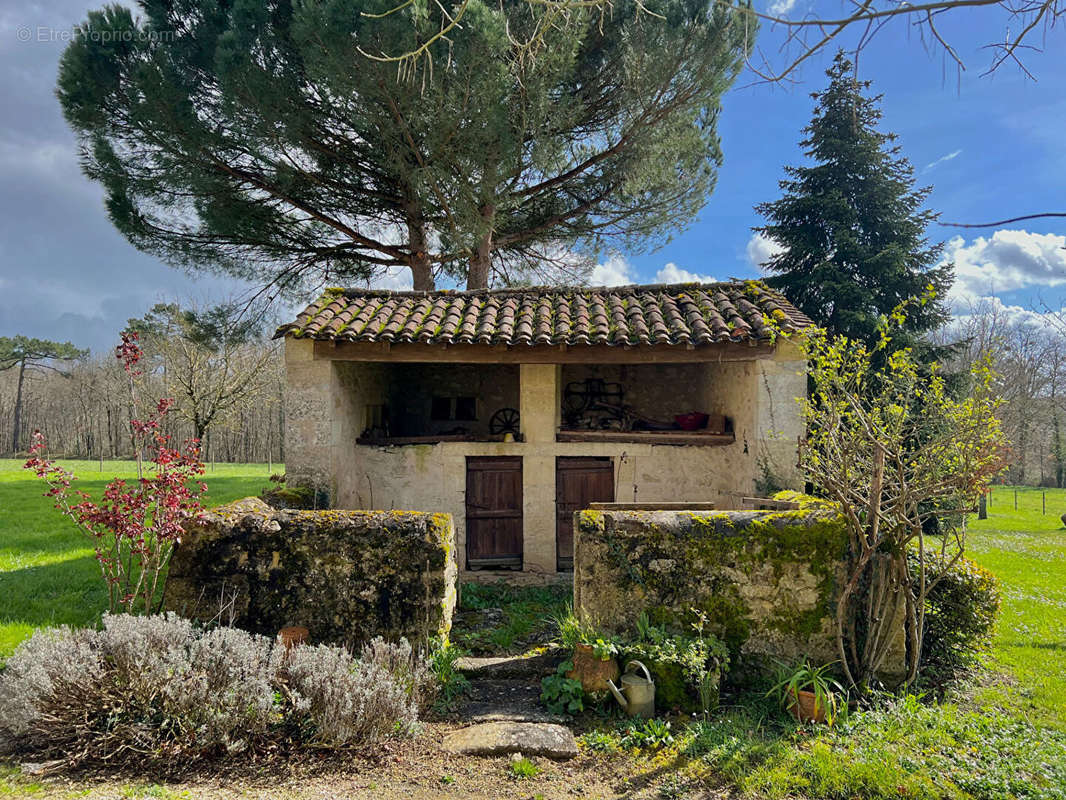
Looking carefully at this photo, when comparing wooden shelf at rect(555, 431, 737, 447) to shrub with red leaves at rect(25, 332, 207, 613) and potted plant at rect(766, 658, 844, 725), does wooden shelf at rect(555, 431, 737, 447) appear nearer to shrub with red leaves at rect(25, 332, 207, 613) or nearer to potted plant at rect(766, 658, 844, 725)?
potted plant at rect(766, 658, 844, 725)

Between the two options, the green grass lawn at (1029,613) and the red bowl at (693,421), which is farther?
the red bowl at (693,421)

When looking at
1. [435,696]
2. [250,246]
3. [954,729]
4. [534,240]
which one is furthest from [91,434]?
[954,729]

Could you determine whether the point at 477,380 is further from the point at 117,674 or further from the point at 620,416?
the point at 117,674

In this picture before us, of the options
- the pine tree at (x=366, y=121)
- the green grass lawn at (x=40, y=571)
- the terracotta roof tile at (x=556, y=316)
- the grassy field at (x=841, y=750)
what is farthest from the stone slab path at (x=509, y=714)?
the pine tree at (x=366, y=121)

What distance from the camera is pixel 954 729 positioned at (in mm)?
4148

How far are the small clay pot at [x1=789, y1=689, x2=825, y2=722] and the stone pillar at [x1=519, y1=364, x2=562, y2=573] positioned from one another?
405cm

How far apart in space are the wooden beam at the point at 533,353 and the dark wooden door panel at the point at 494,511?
5.41ft

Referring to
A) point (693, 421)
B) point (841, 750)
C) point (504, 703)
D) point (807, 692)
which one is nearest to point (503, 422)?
point (693, 421)

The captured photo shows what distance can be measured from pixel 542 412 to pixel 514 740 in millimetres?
4526

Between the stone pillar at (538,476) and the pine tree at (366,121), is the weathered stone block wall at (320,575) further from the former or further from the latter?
the pine tree at (366,121)

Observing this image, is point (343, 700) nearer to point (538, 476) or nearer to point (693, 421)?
point (538, 476)

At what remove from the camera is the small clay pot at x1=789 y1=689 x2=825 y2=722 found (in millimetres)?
4219

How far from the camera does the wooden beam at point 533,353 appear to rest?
6922 millimetres

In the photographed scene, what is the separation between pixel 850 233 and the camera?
1333 centimetres
